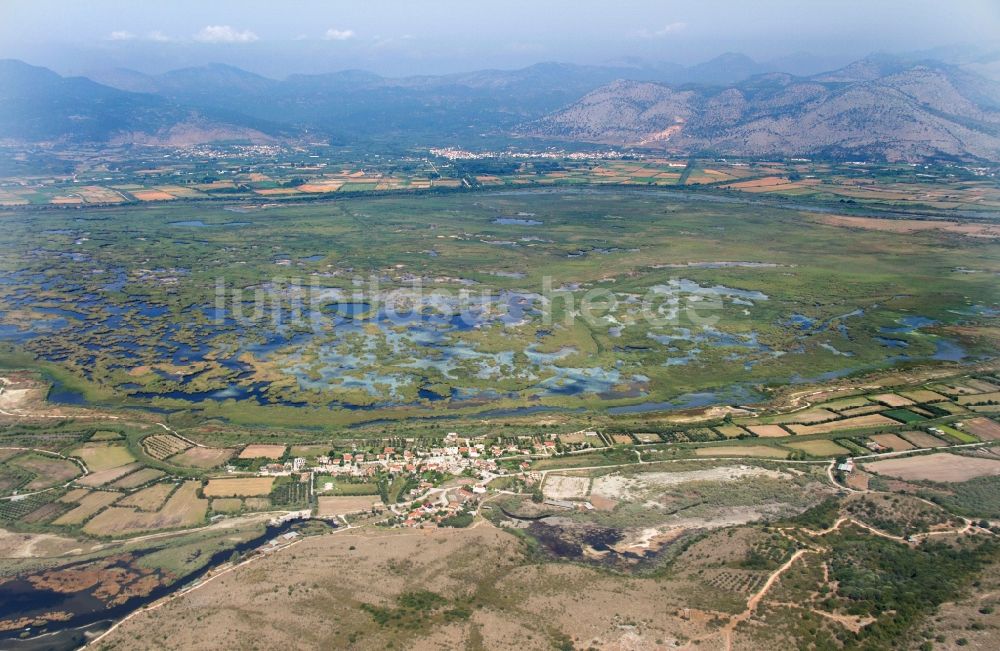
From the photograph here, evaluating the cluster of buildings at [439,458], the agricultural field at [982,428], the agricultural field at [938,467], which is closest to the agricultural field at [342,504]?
the cluster of buildings at [439,458]

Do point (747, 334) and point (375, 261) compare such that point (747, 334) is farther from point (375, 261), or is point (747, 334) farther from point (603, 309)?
point (375, 261)

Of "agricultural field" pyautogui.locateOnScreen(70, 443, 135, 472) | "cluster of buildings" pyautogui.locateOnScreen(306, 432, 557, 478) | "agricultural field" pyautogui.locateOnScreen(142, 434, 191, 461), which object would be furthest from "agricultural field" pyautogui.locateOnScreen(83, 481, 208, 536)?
"cluster of buildings" pyautogui.locateOnScreen(306, 432, 557, 478)

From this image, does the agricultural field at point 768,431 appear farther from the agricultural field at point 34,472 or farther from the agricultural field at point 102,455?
the agricultural field at point 34,472

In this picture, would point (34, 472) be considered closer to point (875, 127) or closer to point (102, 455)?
point (102, 455)

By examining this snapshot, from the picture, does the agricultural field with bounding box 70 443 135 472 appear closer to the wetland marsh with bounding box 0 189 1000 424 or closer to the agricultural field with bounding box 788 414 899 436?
the wetland marsh with bounding box 0 189 1000 424

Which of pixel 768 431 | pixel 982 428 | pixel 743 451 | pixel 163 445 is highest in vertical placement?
pixel 982 428

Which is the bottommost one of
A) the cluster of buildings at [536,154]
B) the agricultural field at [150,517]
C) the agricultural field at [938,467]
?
the agricultural field at [150,517]

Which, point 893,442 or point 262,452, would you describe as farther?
point 893,442

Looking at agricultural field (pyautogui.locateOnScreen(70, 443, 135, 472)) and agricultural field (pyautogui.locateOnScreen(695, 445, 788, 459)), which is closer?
agricultural field (pyautogui.locateOnScreen(70, 443, 135, 472))

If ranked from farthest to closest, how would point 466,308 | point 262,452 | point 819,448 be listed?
point 466,308, point 819,448, point 262,452

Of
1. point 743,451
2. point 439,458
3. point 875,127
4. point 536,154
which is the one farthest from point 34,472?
point 875,127

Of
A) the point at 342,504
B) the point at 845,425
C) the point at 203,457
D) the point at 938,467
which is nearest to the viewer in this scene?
the point at 342,504
